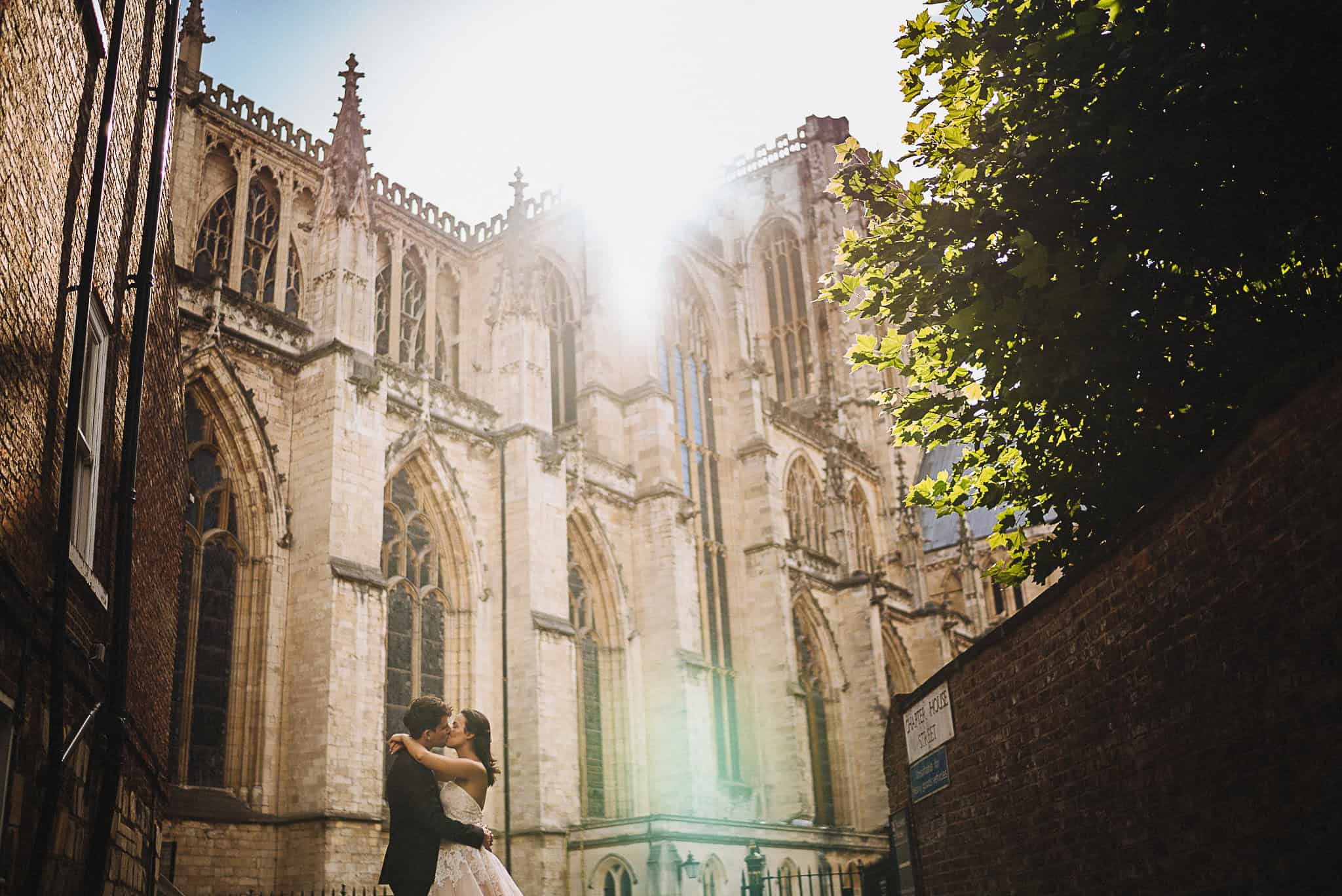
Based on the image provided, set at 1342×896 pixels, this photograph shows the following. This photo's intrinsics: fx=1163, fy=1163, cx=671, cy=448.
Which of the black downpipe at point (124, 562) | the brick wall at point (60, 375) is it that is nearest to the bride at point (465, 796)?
the brick wall at point (60, 375)

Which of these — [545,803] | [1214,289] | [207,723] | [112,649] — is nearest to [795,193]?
[545,803]

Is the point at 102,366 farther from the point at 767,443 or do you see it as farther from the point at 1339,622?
the point at 767,443

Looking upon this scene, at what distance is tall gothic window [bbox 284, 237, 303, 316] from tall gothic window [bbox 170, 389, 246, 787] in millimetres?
7688

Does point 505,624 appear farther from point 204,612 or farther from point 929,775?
point 929,775

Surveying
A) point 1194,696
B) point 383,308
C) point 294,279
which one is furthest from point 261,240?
point 1194,696

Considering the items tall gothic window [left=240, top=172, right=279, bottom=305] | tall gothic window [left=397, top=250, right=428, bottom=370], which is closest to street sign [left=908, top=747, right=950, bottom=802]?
tall gothic window [left=240, top=172, right=279, bottom=305]

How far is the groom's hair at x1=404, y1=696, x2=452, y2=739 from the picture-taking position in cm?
563

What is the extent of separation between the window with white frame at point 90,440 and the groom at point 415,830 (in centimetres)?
225

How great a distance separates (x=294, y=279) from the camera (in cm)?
2545

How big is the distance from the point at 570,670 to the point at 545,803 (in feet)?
8.48

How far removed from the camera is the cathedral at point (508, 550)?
55.9 feet

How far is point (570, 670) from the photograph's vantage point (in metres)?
21.5

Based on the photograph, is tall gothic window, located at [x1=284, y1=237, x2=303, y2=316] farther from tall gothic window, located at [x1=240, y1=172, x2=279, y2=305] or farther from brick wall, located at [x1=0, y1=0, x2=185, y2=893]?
brick wall, located at [x1=0, y1=0, x2=185, y2=893]

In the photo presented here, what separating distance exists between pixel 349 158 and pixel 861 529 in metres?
22.8
